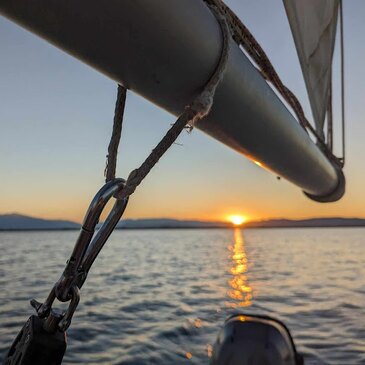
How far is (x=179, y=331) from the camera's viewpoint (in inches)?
392

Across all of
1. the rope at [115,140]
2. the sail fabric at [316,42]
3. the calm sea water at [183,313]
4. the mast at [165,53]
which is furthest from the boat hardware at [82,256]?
the calm sea water at [183,313]

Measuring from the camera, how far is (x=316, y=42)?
4402 mm

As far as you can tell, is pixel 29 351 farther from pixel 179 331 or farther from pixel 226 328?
pixel 179 331

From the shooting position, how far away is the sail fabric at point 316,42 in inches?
141

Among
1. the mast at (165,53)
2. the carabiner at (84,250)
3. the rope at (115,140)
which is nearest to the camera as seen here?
the mast at (165,53)

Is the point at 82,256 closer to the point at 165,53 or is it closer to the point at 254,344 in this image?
the point at 165,53

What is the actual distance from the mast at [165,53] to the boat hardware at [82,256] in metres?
0.34

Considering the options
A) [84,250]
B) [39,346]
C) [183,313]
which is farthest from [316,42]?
[183,313]

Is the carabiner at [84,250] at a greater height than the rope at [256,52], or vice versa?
the rope at [256,52]

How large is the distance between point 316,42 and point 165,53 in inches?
140

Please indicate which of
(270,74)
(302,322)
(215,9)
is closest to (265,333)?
(270,74)

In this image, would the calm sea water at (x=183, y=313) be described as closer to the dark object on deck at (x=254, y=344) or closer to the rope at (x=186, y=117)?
the dark object on deck at (x=254, y=344)

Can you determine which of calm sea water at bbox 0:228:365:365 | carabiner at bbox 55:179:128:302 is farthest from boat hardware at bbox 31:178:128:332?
calm sea water at bbox 0:228:365:365

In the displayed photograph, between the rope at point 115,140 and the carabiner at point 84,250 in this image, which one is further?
the rope at point 115,140
